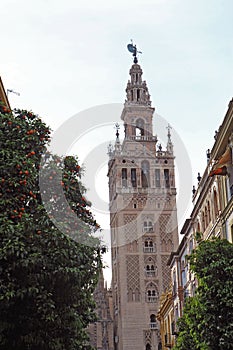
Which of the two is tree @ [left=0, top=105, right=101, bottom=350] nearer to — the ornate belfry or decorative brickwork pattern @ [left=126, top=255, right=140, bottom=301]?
the ornate belfry

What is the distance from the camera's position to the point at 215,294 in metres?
23.6

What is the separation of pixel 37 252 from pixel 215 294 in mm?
8643

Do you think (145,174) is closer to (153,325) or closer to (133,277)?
(133,277)

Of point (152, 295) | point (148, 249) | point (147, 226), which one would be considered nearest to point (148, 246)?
point (148, 249)

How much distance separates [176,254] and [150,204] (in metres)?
26.6

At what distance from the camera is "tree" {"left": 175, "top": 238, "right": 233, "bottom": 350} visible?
2327 cm

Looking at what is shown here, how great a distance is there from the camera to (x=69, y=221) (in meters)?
Result: 18.6

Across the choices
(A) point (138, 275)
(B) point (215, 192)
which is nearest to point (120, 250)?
(A) point (138, 275)

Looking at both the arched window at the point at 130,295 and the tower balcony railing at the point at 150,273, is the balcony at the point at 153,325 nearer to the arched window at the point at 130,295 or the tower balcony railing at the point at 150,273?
the arched window at the point at 130,295

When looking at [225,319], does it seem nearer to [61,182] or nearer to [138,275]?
[61,182]

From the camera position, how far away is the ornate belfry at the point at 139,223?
2901 inches

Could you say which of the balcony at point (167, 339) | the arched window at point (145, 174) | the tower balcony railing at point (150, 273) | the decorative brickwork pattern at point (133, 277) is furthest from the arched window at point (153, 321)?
the arched window at point (145, 174)

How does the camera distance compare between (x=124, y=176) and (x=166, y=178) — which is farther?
(x=166, y=178)

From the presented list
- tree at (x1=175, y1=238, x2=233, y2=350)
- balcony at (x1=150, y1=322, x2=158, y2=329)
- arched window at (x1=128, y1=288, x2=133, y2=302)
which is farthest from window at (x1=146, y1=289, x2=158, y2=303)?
tree at (x1=175, y1=238, x2=233, y2=350)
